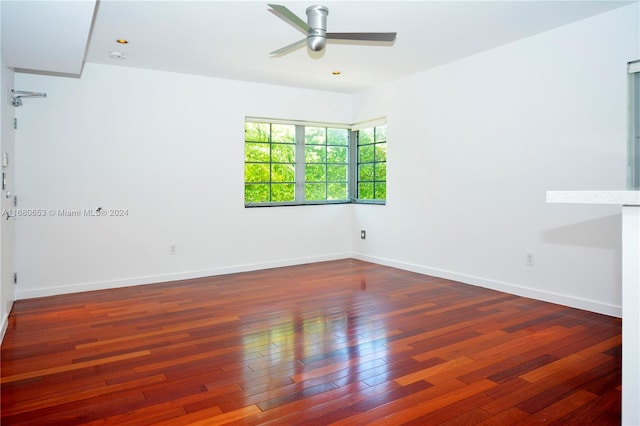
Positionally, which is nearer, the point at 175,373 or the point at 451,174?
the point at 175,373

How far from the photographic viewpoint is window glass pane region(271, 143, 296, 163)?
19.4 feet

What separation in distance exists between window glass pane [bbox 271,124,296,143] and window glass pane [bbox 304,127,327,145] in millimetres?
209

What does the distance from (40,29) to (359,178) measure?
447 cm

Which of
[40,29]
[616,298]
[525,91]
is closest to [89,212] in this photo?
[40,29]

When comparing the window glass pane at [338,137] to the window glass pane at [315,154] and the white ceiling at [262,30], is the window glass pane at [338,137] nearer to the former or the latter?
the window glass pane at [315,154]

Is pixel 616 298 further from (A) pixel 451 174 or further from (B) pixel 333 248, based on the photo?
(B) pixel 333 248

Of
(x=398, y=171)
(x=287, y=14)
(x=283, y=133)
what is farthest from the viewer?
(x=283, y=133)

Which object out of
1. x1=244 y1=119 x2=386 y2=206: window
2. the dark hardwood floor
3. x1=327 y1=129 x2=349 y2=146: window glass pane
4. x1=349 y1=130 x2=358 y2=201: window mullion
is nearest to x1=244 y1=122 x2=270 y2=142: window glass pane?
x1=244 y1=119 x2=386 y2=206: window

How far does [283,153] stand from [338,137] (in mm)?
961

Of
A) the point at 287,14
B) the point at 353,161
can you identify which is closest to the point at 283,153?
the point at 353,161

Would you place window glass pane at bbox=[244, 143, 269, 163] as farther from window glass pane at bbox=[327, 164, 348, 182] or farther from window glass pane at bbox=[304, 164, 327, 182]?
window glass pane at bbox=[327, 164, 348, 182]

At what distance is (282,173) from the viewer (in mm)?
5973

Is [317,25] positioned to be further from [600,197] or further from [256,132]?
[256,132]

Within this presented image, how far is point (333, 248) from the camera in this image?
6.37 m
